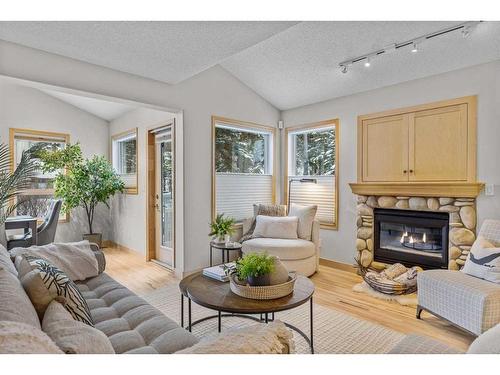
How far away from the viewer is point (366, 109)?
13.2 ft

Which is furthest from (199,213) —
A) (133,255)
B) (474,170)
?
(474,170)

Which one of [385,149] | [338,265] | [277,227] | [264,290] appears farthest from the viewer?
[338,265]

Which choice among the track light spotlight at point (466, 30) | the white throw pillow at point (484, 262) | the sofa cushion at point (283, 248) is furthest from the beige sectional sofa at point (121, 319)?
the track light spotlight at point (466, 30)

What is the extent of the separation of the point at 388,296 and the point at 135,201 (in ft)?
12.8

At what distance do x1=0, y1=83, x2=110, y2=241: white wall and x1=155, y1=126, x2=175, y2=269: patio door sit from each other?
175cm

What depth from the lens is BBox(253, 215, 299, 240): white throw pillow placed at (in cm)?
404

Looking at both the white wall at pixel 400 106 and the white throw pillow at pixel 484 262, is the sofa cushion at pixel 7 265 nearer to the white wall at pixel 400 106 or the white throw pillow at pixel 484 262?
the white throw pillow at pixel 484 262

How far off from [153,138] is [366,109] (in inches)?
120

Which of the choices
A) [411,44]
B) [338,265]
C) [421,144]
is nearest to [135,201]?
[338,265]

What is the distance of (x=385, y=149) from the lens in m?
3.86

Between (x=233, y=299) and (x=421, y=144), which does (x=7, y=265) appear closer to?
(x=233, y=299)

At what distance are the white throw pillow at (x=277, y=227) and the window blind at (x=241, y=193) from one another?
49 cm

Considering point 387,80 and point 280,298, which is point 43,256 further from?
point 387,80

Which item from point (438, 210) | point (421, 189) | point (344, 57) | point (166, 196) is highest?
point (344, 57)
